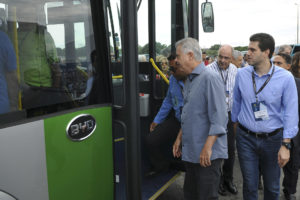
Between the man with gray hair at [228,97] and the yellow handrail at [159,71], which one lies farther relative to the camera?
the man with gray hair at [228,97]

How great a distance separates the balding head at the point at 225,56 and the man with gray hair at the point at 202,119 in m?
1.59

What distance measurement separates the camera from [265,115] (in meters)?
2.42

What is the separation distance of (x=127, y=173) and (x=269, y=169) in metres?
1.36

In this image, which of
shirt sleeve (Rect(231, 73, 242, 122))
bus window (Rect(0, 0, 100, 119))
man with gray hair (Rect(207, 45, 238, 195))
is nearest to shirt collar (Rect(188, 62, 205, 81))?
shirt sleeve (Rect(231, 73, 242, 122))

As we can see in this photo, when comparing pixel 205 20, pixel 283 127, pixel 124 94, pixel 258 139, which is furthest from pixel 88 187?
pixel 205 20

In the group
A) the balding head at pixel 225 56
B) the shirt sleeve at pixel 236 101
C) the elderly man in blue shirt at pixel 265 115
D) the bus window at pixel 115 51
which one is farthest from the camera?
the balding head at pixel 225 56

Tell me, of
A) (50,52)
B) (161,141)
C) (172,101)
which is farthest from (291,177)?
(50,52)

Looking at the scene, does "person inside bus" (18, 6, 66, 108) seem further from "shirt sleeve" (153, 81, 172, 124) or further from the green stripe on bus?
"shirt sleeve" (153, 81, 172, 124)

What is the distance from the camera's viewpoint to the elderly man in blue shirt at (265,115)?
2.35 m

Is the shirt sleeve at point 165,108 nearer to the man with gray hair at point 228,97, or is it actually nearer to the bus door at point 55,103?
the man with gray hair at point 228,97

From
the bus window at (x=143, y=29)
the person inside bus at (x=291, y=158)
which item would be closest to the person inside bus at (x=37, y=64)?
the bus window at (x=143, y=29)

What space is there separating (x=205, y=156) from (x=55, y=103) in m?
1.14

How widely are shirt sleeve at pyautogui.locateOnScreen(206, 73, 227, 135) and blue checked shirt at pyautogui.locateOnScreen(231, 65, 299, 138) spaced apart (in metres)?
0.49

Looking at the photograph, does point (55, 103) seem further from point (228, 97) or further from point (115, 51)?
point (228, 97)
